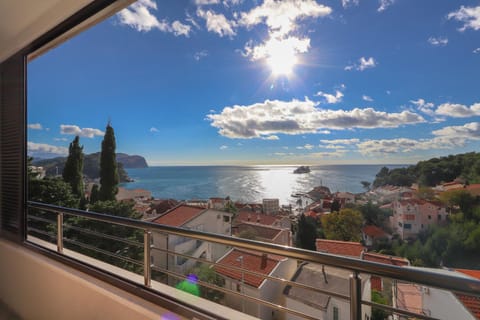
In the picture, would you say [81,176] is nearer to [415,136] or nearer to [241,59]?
[241,59]

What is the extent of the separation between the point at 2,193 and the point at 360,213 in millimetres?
3161

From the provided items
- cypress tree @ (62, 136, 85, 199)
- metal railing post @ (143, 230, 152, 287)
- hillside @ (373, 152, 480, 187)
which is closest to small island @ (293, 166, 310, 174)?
hillside @ (373, 152, 480, 187)

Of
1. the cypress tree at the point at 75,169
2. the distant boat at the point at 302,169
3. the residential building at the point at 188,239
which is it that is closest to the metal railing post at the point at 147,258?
the residential building at the point at 188,239

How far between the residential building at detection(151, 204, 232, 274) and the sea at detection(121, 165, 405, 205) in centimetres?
22

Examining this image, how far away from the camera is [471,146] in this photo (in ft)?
4.94

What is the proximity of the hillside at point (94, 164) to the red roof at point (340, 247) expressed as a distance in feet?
9.48

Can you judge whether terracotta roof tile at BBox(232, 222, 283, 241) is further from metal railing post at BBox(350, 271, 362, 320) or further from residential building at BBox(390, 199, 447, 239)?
metal railing post at BBox(350, 271, 362, 320)

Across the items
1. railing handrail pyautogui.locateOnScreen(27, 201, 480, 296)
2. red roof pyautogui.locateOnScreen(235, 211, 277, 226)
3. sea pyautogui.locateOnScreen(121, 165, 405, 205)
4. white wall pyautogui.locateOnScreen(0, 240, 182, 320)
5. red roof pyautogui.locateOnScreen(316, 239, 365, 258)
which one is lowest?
white wall pyautogui.locateOnScreen(0, 240, 182, 320)

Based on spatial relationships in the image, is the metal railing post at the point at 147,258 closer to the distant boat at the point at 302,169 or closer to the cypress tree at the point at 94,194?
the distant boat at the point at 302,169

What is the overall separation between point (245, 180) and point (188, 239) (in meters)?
1.28

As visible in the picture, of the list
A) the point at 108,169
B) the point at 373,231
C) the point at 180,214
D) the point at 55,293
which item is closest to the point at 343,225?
the point at 373,231

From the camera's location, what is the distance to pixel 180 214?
2.85 m

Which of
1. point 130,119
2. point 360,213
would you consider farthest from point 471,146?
point 130,119

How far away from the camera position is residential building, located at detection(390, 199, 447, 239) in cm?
155
